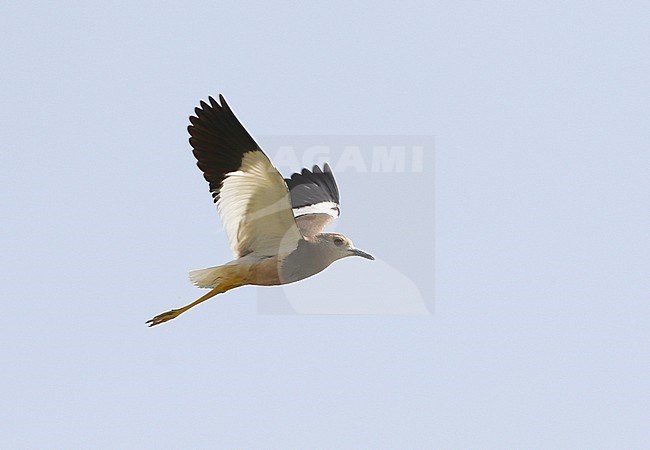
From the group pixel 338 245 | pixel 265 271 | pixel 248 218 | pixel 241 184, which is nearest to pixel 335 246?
pixel 338 245

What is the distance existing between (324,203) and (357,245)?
211 centimetres

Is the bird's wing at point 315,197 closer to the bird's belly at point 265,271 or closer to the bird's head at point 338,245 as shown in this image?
the bird's head at point 338,245

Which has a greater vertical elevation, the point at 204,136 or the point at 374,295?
the point at 204,136

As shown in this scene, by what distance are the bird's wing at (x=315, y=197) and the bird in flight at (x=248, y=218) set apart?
1.30m

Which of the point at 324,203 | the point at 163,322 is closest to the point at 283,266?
the point at 163,322

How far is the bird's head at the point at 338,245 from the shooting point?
16156mm

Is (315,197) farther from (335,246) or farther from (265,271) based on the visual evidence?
(265,271)

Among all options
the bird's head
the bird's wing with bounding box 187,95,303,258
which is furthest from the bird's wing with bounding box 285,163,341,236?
the bird's wing with bounding box 187,95,303,258

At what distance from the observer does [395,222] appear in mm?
18906

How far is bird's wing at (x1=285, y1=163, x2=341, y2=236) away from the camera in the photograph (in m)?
18.0

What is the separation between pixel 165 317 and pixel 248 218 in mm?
1924

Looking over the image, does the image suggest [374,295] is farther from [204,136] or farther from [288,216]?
[204,136]

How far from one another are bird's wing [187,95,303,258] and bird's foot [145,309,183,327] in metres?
1.31

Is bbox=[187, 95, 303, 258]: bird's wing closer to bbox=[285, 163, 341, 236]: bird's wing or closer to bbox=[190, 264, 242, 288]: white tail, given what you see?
bbox=[190, 264, 242, 288]: white tail
